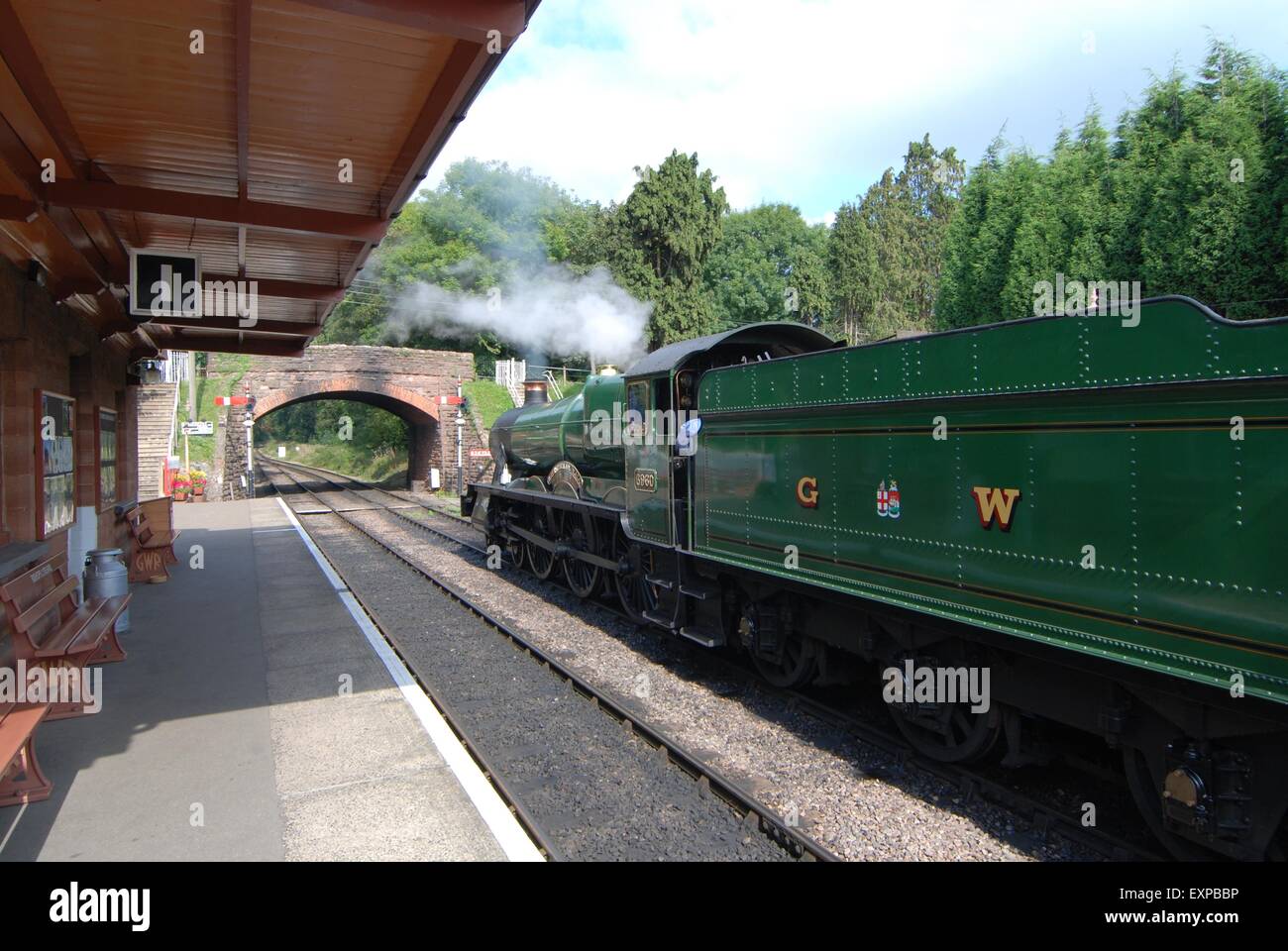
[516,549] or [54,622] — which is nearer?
[54,622]

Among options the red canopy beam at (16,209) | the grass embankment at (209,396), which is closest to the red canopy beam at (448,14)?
the red canopy beam at (16,209)

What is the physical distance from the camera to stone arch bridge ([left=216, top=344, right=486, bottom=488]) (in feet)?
89.2

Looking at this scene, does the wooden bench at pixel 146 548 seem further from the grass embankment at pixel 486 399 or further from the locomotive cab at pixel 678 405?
the grass embankment at pixel 486 399

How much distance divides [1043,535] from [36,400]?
25.7 feet

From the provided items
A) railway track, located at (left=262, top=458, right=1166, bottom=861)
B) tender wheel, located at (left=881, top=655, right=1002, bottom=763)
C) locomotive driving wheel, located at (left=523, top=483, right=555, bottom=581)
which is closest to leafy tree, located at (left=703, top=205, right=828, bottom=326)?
locomotive driving wheel, located at (left=523, top=483, right=555, bottom=581)

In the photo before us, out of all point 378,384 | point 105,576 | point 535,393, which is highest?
point 378,384

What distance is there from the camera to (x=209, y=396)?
87.7ft

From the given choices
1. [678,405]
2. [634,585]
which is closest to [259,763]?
[678,405]

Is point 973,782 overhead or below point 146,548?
below

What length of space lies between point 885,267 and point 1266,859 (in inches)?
1336

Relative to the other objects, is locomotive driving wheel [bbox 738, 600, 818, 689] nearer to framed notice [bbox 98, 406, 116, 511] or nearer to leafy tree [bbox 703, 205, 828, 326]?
framed notice [bbox 98, 406, 116, 511]

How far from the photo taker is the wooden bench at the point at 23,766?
13.5ft

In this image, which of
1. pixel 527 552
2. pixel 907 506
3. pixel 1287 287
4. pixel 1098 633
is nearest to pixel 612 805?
pixel 907 506

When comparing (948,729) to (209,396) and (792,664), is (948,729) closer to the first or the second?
(792,664)
